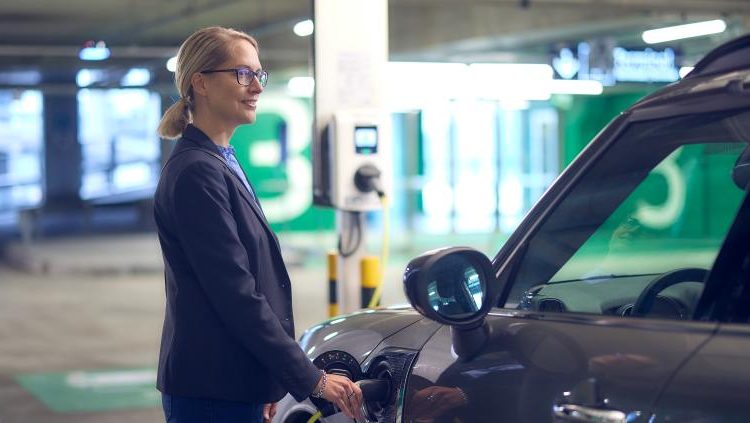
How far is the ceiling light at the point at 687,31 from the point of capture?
12.7 meters

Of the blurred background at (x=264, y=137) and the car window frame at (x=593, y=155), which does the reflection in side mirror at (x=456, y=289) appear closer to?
the car window frame at (x=593, y=155)

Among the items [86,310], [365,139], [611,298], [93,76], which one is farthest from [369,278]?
[93,76]

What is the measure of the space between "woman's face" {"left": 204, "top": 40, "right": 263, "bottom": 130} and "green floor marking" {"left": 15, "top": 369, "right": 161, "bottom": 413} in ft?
16.6

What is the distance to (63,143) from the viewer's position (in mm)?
26812

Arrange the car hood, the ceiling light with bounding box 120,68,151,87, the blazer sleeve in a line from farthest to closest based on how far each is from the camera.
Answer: the ceiling light with bounding box 120,68,151,87
the car hood
the blazer sleeve

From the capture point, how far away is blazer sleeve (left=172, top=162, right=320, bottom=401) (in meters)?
2.77

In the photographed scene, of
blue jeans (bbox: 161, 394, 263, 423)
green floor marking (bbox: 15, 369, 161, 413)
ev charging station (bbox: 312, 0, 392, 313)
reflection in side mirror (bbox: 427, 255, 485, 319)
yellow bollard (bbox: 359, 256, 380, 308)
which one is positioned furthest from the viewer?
green floor marking (bbox: 15, 369, 161, 413)

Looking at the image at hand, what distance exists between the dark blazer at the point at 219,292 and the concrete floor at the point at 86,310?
4568mm

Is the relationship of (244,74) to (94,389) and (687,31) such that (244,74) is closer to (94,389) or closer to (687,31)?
(94,389)

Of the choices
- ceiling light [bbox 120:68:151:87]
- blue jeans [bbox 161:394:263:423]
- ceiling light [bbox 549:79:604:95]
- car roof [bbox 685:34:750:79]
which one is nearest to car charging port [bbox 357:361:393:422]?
blue jeans [bbox 161:394:263:423]

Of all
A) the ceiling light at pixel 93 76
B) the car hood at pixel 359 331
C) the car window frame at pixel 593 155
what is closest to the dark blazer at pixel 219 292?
the car hood at pixel 359 331

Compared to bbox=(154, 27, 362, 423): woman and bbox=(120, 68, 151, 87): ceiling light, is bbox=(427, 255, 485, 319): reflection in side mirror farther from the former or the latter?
bbox=(120, 68, 151, 87): ceiling light

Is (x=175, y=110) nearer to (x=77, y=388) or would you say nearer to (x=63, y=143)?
(x=77, y=388)

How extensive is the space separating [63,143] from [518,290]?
25244 mm
